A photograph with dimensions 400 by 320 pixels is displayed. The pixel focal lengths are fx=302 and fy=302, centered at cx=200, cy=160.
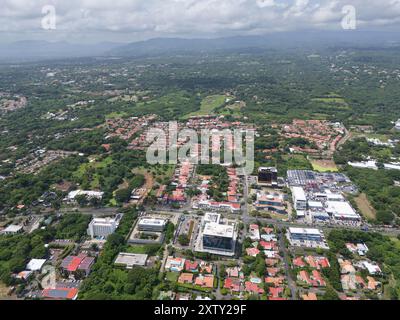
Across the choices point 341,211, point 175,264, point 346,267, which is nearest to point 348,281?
point 346,267

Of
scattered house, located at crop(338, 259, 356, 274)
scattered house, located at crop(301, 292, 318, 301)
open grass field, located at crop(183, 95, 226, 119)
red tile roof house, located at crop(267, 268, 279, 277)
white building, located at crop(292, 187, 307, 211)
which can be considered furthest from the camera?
open grass field, located at crop(183, 95, 226, 119)

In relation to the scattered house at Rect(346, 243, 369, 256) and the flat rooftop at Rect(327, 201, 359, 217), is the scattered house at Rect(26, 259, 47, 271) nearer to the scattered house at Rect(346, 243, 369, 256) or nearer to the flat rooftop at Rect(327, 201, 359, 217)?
the scattered house at Rect(346, 243, 369, 256)

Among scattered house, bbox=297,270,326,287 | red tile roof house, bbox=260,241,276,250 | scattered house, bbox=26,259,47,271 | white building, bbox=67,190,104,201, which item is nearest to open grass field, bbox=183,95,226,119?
white building, bbox=67,190,104,201

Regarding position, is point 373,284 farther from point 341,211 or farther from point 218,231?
point 218,231

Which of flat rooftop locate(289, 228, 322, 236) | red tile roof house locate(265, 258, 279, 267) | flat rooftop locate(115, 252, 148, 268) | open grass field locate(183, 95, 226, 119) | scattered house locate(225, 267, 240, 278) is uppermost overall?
open grass field locate(183, 95, 226, 119)

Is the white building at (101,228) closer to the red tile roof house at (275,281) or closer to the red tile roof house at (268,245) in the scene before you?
the red tile roof house at (268,245)

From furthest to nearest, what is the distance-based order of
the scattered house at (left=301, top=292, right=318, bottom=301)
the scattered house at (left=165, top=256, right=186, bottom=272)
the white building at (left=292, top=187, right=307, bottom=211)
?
the white building at (left=292, top=187, right=307, bottom=211) < the scattered house at (left=165, top=256, right=186, bottom=272) < the scattered house at (left=301, top=292, right=318, bottom=301)
